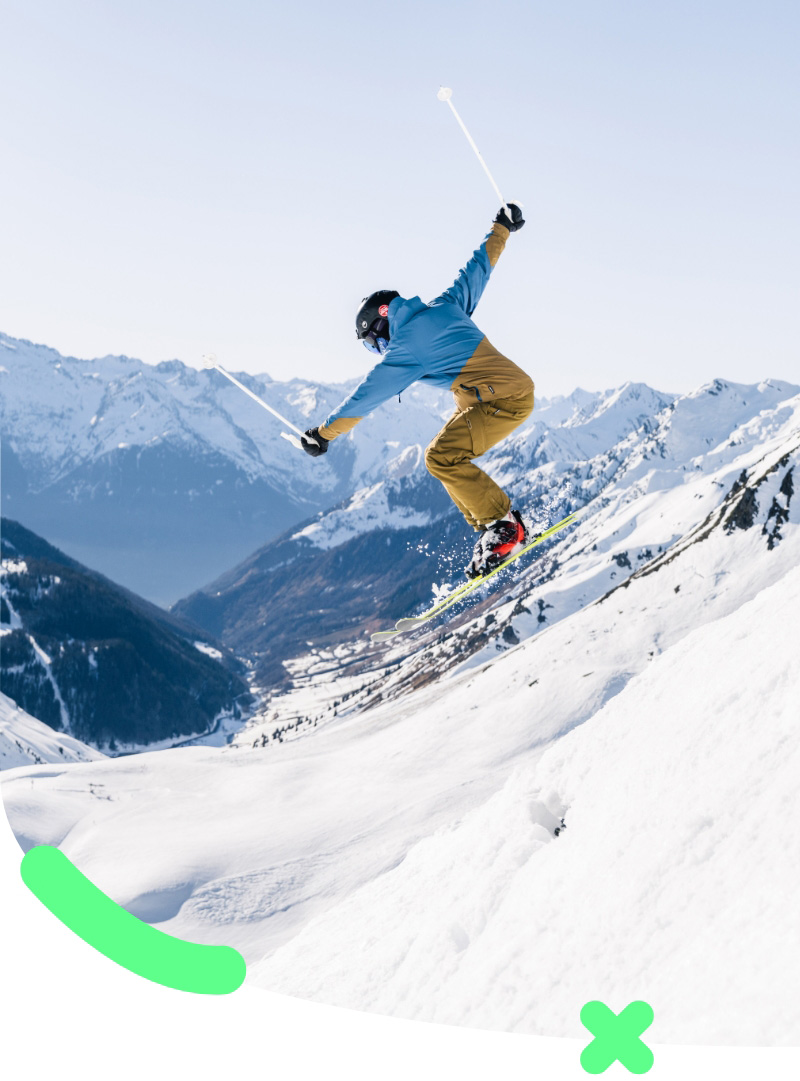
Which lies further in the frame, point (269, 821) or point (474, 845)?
point (269, 821)

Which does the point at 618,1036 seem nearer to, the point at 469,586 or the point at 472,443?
the point at 469,586

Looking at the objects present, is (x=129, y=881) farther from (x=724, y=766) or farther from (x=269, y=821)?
(x=724, y=766)

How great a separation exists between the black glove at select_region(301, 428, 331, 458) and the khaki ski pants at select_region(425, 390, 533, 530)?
1.42 meters

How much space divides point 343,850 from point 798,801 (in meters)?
21.7

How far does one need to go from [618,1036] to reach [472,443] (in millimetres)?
6451

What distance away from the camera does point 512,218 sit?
386 inches

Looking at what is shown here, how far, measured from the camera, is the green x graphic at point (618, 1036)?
17.5 ft

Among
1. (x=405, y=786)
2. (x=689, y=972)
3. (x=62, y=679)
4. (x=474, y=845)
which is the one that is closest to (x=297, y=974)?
(x=474, y=845)

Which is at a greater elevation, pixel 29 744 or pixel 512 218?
pixel 512 218

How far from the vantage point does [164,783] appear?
4528 centimetres

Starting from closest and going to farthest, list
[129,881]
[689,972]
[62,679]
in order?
[689,972] < [129,881] < [62,679]

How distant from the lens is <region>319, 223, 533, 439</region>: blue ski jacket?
8312mm

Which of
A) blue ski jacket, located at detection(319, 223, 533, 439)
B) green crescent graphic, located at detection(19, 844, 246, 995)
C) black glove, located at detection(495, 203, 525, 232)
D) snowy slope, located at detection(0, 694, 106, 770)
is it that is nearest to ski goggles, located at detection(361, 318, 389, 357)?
blue ski jacket, located at detection(319, 223, 533, 439)

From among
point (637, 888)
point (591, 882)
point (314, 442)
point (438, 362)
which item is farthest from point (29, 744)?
point (637, 888)
